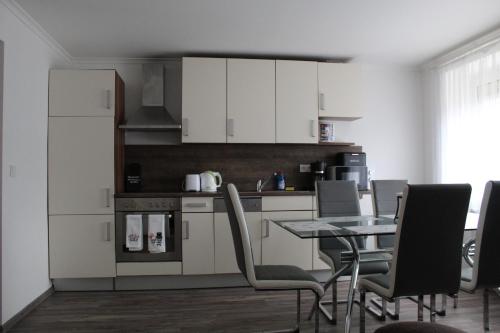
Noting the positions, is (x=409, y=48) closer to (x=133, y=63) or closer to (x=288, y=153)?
(x=288, y=153)

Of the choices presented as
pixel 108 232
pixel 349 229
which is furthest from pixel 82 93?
pixel 349 229

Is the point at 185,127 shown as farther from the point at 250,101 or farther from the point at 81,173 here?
the point at 81,173

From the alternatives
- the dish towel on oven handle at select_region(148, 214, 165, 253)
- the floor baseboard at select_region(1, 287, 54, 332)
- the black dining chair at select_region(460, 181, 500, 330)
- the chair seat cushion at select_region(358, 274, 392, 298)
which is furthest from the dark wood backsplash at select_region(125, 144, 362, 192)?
the black dining chair at select_region(460, 181, 500, 330)

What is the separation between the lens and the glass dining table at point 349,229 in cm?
220

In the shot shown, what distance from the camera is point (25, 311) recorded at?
3.11m

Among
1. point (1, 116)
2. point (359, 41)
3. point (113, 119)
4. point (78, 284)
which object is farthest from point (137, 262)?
point (359, 41)

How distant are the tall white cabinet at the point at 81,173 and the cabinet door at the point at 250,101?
1171 millimetres

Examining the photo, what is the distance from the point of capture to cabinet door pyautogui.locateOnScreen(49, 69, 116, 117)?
3715mm

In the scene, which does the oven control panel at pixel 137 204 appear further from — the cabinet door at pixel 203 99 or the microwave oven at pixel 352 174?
the microwave oven at pixel 352 174

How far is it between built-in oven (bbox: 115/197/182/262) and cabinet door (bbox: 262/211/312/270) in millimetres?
848

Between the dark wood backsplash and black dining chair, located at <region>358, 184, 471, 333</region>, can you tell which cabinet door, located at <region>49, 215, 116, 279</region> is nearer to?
the dark wood backsplash

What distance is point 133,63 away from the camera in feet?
14.3

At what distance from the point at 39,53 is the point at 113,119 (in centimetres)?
84

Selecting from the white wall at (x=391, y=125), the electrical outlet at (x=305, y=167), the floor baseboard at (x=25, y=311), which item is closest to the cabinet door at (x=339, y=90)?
the white wall at (x=391, y=125)
